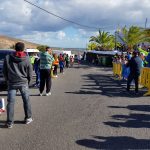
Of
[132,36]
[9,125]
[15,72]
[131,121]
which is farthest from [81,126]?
[132,36]

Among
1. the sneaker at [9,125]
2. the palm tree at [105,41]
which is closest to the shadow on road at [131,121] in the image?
the sneaker at [9,125]

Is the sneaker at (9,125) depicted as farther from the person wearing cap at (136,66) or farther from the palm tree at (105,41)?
the palm tree at (105,41)

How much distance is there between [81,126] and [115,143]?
61.2 inches

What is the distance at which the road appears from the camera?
7336mm

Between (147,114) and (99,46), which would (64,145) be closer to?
(147,114)

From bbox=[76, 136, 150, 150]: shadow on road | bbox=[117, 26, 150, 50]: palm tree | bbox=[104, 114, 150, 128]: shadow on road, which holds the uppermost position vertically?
bbox=[117, 26, 150, 50]: palm tree

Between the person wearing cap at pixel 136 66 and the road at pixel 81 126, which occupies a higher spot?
the person wearing cap at pixel 136 66

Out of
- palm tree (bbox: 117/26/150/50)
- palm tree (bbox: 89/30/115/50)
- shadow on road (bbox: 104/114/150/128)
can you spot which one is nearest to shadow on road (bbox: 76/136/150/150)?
shadow on road (bbox: 104/114/150/128)

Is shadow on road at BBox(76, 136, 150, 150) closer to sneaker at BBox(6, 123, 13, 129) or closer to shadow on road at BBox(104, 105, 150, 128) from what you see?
shadow on road at BBox(104, 105, 150, 128)

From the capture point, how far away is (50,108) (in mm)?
11320

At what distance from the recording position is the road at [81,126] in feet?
24.1

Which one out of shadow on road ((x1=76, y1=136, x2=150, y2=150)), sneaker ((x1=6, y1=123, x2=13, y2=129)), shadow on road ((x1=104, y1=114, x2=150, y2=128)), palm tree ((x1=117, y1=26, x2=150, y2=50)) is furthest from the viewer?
palm tree ((x1=117, y1=26, x2=150, y2=50))

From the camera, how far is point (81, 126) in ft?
Answer: 28.9

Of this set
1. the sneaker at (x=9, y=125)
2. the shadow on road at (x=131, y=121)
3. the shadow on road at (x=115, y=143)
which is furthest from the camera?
the shadow on road at (x=131, y=121)
